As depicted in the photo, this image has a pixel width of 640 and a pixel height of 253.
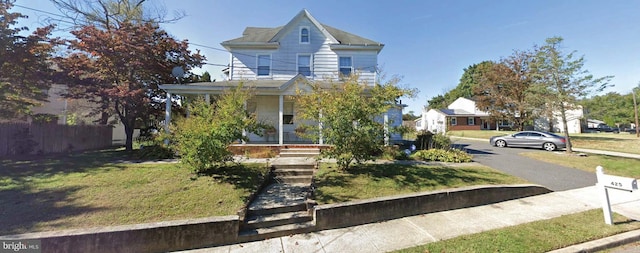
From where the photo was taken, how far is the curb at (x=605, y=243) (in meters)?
3.68

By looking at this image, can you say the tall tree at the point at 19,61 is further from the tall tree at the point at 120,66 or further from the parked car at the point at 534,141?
the parked car at the point at 534,141

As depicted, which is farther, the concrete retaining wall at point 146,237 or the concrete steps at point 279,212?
the concrete steps at point 279,212

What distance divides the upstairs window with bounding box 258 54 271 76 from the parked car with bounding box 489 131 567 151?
683 inches

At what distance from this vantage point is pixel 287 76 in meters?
14.1

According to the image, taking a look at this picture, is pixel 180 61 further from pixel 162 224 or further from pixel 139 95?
pixel 162 224

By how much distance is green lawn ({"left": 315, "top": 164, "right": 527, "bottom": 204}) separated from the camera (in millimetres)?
5746

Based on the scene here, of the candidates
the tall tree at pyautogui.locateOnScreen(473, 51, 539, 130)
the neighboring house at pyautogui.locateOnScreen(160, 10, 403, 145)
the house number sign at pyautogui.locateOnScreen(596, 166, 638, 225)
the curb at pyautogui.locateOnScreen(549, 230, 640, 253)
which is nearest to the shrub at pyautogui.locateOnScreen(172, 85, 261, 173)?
the curb at pyautogui.locateOnScreen(549, 230, 640, 253)

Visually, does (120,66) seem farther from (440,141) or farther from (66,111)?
(440,141)

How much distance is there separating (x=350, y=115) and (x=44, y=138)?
13896 millimetres

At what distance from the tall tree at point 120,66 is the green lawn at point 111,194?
4.24m

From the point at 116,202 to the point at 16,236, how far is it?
1.35 m

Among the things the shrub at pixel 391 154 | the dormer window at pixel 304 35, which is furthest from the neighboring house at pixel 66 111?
the shrub at pixel 391 154

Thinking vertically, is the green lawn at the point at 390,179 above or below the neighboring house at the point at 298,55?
below

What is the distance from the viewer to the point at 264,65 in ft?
46.5
